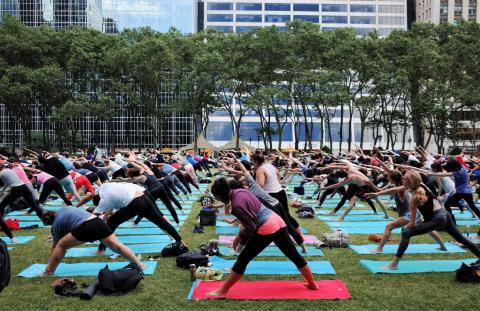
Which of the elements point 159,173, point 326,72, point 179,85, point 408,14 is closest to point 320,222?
point 159,173

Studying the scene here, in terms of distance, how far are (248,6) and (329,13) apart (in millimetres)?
15473

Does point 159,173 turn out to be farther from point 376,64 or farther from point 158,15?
point 158,15

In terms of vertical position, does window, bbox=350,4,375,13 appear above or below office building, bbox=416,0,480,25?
above

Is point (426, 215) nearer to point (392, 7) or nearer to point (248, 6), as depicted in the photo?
point (248, 6)

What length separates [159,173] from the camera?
14016mm

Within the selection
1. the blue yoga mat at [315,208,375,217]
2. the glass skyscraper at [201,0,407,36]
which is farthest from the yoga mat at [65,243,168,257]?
the glass skyscraper at [201,0,407,36]

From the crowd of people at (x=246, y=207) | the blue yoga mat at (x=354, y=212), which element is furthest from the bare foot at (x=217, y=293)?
the blue yoga mat at (x=354, y=212)

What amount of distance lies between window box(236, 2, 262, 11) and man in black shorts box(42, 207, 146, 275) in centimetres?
8260

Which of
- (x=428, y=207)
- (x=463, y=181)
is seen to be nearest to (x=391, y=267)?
(x=428, y=207)

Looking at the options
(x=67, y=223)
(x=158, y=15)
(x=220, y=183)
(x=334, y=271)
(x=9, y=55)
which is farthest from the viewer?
(x=158, y=15)

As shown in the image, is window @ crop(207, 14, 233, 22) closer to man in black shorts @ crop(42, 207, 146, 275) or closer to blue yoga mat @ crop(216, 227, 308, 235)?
blue yoga mat @ crop(216, 227, 308, 235)

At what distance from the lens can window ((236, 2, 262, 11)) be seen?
278 ft

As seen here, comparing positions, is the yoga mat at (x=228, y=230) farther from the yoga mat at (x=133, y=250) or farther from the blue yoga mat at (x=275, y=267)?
the blue yoga mat at (x=275, y=267)

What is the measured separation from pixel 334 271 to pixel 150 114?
3801 centimetres
